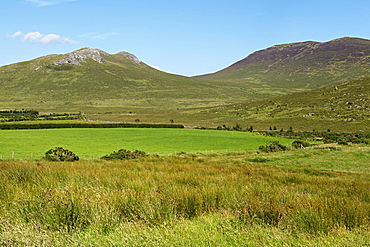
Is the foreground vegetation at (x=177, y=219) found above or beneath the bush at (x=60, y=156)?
above

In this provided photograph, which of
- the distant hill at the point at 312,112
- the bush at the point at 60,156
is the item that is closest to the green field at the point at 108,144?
the bush at the point at 60,156

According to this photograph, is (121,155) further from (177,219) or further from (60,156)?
(177,219)

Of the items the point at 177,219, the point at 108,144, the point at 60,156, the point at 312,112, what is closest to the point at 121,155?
the point at 60,156

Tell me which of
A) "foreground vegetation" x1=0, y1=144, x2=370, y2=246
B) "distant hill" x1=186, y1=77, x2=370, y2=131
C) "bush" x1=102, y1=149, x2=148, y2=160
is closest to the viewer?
"foreground vegetation" x1=0, y1=144, x2=370, y2=246

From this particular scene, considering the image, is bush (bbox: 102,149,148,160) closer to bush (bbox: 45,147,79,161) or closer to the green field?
bush (bbox: 45,147,79,161)

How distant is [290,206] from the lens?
6133 mm

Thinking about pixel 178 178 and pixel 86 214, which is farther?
pixel 178 178

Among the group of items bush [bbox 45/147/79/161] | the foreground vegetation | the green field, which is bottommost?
the green field

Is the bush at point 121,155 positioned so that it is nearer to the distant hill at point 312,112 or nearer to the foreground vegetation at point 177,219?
the foreground vegetation at point 177,219

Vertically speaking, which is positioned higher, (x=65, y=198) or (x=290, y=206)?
(x=65, y=198)

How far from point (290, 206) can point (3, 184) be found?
268 inches

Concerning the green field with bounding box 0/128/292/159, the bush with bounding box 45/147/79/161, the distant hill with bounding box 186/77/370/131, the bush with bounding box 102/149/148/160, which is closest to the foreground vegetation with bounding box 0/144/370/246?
the bush with bounding box 45/147/79/161

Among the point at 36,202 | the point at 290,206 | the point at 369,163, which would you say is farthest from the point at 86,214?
the point at 369,163

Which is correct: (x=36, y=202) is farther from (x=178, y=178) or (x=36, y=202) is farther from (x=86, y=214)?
(x=178, y=178)
